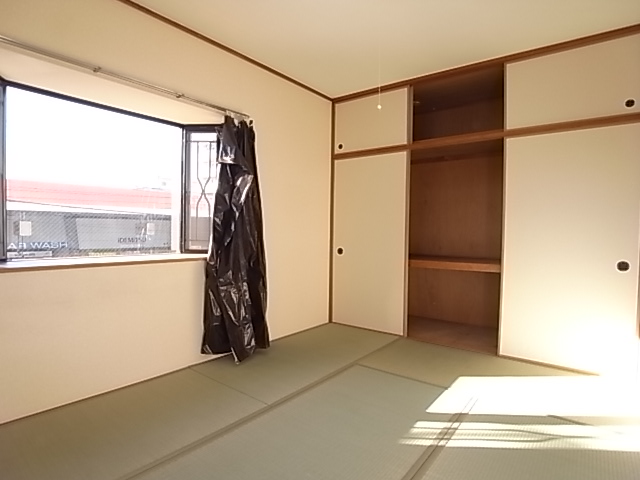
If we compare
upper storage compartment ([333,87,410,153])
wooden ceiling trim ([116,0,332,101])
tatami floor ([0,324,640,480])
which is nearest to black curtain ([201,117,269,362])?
tatami floor ([0,324,640,480])

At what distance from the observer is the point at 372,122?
148 inches

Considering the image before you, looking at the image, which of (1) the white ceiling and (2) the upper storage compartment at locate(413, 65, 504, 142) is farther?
(2) the upper storage compartment at locate(413, 65, 504, 142)

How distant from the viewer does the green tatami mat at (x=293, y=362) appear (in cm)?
241

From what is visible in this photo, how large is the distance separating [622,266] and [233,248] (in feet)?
9.37

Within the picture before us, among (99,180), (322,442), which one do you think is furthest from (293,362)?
(99,180)

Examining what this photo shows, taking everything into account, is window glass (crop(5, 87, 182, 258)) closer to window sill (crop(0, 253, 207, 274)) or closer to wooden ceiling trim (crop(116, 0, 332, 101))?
window sill (crop(0, 253, 207, 274))

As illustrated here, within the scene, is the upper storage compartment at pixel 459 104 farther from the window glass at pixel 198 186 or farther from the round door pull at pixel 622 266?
the window glass at pixel 198 186

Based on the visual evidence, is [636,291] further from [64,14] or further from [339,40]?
[64,14]

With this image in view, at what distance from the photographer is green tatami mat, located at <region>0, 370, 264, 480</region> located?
5.13 feet

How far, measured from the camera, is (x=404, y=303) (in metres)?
3.61

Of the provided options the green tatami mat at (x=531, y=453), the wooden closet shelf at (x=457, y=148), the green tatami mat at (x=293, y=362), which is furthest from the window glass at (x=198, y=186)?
the green tatami mat at (x=531, y=453)

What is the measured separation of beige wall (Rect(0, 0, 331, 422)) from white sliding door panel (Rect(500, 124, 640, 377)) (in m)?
1.98

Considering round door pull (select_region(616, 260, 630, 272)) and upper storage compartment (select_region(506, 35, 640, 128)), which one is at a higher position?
upper storage compartment (select_region(506, 35, 640, 128))

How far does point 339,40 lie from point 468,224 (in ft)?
8.04
